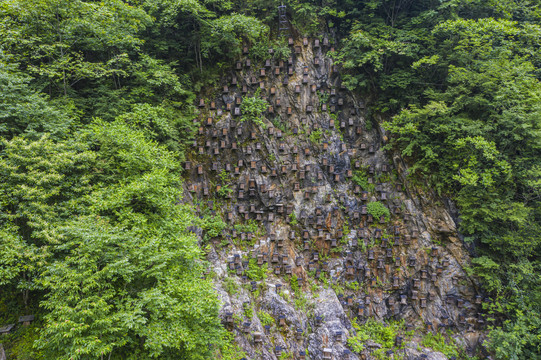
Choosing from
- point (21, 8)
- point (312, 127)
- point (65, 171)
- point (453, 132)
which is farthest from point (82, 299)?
point (453, 132)

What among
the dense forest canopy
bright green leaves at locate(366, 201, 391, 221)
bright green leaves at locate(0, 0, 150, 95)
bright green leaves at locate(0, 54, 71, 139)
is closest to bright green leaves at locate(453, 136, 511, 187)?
the dense forest canopy

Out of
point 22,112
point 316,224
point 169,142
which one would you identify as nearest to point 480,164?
point 316,224

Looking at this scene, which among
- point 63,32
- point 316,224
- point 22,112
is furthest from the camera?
point 316,224

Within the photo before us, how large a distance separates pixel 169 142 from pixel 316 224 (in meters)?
7.06

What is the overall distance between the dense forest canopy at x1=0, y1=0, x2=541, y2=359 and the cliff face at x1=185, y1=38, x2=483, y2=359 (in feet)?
3.08

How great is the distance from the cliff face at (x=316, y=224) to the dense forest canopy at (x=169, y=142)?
940 mm

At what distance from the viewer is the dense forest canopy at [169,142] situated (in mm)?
6051

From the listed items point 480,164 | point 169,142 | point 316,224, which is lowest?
point 316,224

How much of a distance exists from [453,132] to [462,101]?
4.65 ft

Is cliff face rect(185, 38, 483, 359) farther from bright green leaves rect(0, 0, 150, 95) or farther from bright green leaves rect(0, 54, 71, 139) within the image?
bright green leaves rect(0, 54, 71, 139)

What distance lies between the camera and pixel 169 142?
408 inches

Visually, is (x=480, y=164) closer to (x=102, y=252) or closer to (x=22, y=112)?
(x=102, y=252)

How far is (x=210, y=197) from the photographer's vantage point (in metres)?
11.6

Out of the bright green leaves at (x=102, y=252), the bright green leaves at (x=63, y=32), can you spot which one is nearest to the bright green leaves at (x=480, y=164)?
the bright green leaves at (x=102, y=252)
